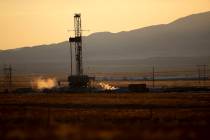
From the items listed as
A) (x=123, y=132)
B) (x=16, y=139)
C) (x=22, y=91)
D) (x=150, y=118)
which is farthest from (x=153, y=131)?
(x=22, y=91)

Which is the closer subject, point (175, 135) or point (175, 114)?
point (175, 135)

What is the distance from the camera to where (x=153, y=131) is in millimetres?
31359

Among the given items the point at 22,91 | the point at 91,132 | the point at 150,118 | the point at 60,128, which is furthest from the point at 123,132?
the point at 22,91

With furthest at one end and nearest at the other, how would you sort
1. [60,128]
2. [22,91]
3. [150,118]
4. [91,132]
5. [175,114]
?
1. [22,91]
2. [175,114]
3. [150,118]
4. [60,128]
5. [91,132]

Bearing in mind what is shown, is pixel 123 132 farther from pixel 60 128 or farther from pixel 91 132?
pixel 60 128

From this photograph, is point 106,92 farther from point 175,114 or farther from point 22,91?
point 175,114

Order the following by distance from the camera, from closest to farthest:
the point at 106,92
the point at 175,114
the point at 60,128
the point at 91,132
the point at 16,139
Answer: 1. the point at 16,139
2. the point at 91,132
3. the point at 60,128
4. the point at 175,114
5. the point at 106,92

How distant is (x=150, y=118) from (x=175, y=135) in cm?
1291

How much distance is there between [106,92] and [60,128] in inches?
2572

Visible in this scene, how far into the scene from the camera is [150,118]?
42594mm

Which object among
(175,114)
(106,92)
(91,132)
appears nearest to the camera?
(91,132)

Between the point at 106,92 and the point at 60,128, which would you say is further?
the point at 106,92

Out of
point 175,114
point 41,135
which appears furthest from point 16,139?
point 175,114

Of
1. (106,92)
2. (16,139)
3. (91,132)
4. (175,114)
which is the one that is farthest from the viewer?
(106,92)
